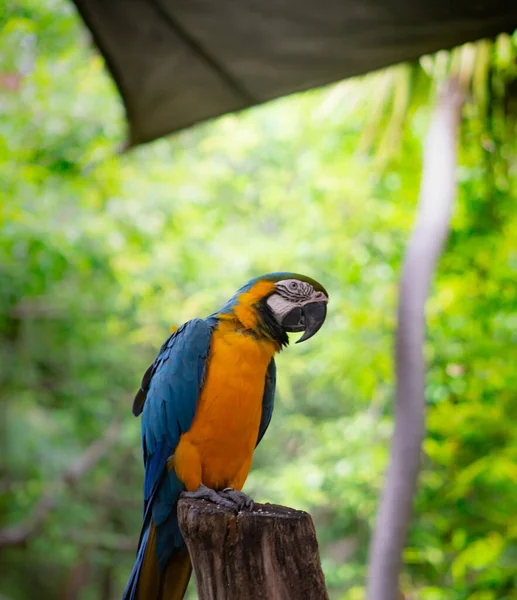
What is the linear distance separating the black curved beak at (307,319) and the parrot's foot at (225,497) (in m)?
0.36

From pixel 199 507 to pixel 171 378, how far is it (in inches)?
12.6

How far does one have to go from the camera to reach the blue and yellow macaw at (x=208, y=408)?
1517 millimetres

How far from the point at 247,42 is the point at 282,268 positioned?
2.80 meters

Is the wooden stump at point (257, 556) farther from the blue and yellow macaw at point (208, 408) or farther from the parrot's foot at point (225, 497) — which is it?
the blue and yellow macaw at point (208, 408)

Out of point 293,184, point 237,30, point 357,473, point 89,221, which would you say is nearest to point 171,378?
point 237,30

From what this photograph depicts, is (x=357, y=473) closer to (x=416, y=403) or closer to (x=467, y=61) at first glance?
(x=416, y=403)

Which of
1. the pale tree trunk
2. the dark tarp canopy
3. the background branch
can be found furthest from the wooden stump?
the background branch

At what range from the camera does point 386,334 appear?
4.24 m

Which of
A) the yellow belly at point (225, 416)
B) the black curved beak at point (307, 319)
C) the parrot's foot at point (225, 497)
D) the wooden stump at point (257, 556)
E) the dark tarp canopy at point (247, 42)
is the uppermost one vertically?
the dark tarp canopy at point (247, 42)

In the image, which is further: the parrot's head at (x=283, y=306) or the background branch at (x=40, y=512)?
the background branch at (x=40, y=512)

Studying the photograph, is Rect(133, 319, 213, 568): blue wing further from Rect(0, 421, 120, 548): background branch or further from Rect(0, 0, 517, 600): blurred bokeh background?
Rect(0, 421, 120, 548): background branch

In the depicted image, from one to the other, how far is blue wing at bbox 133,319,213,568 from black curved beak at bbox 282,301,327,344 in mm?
193

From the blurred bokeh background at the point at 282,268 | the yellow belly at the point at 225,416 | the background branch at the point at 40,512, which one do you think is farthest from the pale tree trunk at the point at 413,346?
the background branch at the point at 40,512

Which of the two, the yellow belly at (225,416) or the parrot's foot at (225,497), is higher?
the yellow belly at (225,416)
